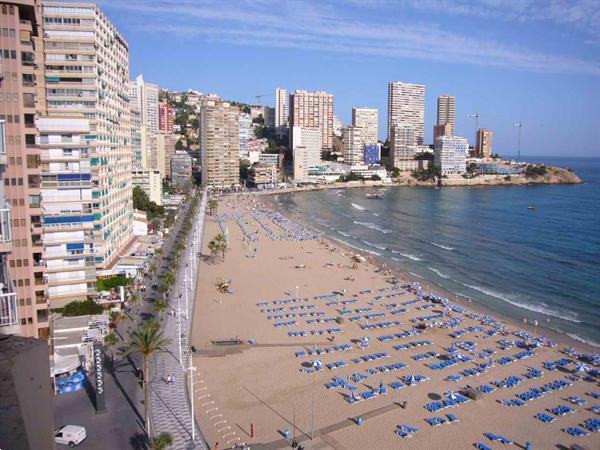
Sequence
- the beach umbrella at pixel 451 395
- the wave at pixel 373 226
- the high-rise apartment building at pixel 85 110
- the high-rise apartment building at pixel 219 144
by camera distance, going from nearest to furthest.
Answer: the beach umbrella at pixel 451 395 → the high-rise apartment building at pixel 85 110 → the wave at pixel 373 226 → the high-rise apartment building at pixel 219 144

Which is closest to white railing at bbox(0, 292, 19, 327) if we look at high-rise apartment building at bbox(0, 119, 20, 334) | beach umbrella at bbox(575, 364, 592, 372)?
high-rise apartment building at bbox(0, 119, 20, 334)

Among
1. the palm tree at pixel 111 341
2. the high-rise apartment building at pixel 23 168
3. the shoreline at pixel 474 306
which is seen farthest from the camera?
the shoreline at pixel 474 306

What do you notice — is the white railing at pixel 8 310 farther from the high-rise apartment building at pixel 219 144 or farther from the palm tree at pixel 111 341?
the high-rise apartment building at pixel 219 144

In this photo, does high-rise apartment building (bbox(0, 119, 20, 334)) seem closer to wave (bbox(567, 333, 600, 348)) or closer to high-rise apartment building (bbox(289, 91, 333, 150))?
wave (bbox(567, 333, 600, 348))

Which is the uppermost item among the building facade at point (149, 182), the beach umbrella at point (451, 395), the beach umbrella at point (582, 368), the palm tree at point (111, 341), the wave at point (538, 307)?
the building facade at point (149, 182)

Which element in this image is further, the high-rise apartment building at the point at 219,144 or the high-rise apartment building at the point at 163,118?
the high-rise apartment building at the point at 163,118

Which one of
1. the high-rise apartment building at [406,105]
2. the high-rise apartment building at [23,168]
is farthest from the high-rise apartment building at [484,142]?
the high-rise apartment building at [23,168]
